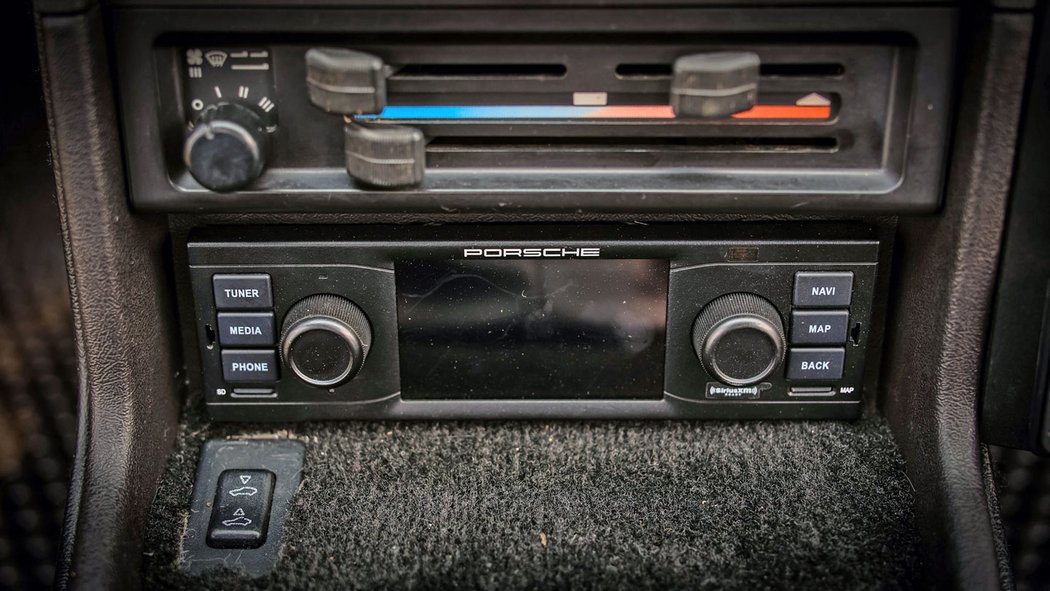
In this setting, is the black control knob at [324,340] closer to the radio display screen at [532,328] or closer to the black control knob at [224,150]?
the radio display screen at [532,328]

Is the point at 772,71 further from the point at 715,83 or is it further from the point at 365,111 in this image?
the point at 365,111

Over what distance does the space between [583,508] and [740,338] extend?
0.75 feet

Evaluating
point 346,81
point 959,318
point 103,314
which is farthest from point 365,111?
point 959,318

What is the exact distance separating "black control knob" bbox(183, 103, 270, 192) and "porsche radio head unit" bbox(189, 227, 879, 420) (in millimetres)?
129

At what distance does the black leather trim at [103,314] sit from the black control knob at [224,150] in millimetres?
94

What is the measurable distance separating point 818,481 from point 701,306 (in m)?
0.21

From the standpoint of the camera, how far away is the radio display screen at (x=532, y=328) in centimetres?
93

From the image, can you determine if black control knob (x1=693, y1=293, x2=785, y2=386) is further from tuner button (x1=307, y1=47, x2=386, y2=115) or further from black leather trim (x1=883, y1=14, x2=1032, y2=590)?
tuner button (x1=307, y1=47, x2=386, y2=115)

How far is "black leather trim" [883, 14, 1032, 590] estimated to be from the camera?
0.78 m

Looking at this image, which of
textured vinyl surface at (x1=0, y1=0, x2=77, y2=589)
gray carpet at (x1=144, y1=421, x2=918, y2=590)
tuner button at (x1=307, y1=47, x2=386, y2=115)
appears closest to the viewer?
tuner button at (x1=307, y1=47, x2=386, y2=115)

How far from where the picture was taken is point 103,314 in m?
0.88

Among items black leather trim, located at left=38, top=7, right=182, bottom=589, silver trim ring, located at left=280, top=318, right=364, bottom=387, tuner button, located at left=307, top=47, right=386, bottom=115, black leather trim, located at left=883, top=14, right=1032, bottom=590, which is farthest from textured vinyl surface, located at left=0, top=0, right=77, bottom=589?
black leather trim, located at left=883, top=14, right=1032, bottom=590

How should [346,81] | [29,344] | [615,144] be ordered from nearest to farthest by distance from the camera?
[346,81]
[615,144]
[29,344]

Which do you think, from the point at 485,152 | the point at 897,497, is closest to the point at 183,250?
the point at 485,152
